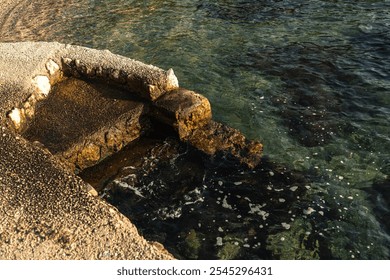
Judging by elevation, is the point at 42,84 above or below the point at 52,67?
below

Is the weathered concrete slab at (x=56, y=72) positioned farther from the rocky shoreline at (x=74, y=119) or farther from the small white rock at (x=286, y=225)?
the small white rock at (x=286, y=225)

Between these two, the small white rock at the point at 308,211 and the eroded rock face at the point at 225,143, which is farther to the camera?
the eroded rock face at the point at 225,143

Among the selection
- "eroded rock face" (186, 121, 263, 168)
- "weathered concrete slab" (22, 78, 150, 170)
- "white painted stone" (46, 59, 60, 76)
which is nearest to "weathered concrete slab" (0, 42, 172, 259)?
"weathered concrete slab" (22, 78, 150, 170)

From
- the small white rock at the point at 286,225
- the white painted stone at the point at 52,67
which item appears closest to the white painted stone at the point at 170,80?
the white painted stone at the point at 52,67

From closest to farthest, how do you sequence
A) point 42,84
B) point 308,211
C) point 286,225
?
point 286,225 < point 308,211 < point 42,84

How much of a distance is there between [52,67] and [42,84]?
531 mm

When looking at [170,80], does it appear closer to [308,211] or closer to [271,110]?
[271,110]

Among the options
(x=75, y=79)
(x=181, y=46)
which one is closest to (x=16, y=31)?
(x=181, y=46)

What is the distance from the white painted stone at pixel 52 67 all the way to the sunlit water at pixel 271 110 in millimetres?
2871

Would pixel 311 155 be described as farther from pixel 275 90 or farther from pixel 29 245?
pixel 29 245

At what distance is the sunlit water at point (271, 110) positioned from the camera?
24.2 feet

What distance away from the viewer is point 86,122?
888 centimetres

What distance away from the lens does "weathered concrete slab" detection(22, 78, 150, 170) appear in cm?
858

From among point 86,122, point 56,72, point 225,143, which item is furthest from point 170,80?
point 56,72
